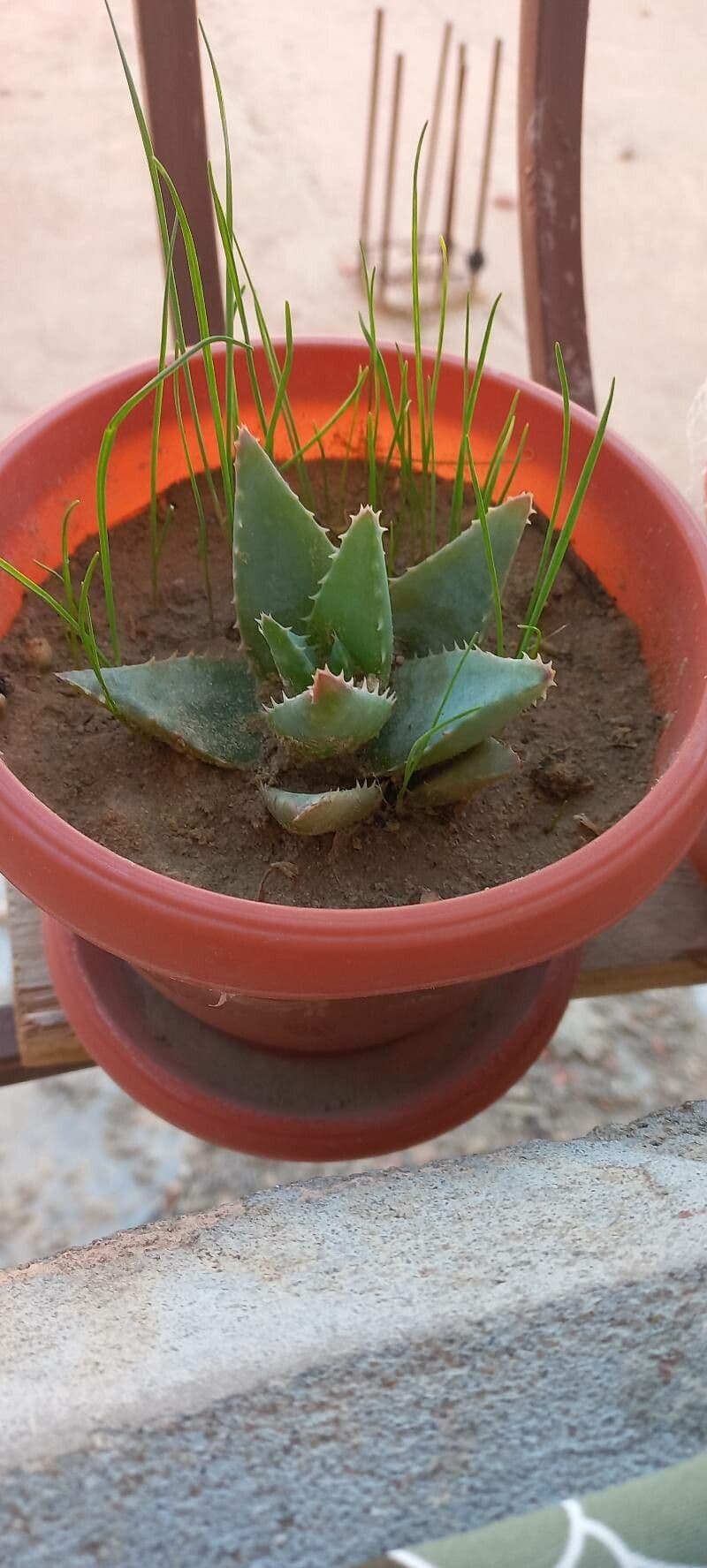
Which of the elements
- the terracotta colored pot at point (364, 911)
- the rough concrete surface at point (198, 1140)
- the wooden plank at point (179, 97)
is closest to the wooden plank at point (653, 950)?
the terracotta colored pot at point (364, 911)

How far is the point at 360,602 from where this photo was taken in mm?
557

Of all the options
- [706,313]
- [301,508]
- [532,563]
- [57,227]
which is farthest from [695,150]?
[301,508]

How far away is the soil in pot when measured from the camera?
0.58m

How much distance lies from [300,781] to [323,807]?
0.25 ft

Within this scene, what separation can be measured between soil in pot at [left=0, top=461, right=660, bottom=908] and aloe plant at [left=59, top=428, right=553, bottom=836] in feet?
0.07

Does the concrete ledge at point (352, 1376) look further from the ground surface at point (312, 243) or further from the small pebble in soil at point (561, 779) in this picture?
the ground surface at point (312, 243)

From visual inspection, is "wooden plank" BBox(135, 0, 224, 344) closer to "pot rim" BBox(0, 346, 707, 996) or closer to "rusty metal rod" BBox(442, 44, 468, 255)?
"pot rim" BBox(0, 346, 707, 996)

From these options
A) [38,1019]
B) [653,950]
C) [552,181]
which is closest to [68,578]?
[38,1019]

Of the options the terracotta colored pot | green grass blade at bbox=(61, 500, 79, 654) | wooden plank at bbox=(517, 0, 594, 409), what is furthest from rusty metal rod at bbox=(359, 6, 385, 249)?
green grass blade at bbox=(61, 500, 79, 654)

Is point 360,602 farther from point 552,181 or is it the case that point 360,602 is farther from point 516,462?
point 552,181

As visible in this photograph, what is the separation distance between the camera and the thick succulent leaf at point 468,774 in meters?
0.56

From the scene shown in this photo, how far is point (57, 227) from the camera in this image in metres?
2.18

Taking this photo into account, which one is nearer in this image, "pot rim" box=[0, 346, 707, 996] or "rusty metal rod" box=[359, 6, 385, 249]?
"pot rim" box=[0, 346, 707, 996]

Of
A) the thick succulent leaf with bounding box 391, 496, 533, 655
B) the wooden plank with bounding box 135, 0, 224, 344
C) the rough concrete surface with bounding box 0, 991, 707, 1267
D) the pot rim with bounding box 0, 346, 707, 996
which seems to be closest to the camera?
the pot rim with bounding box 0, 346, 707, 996
